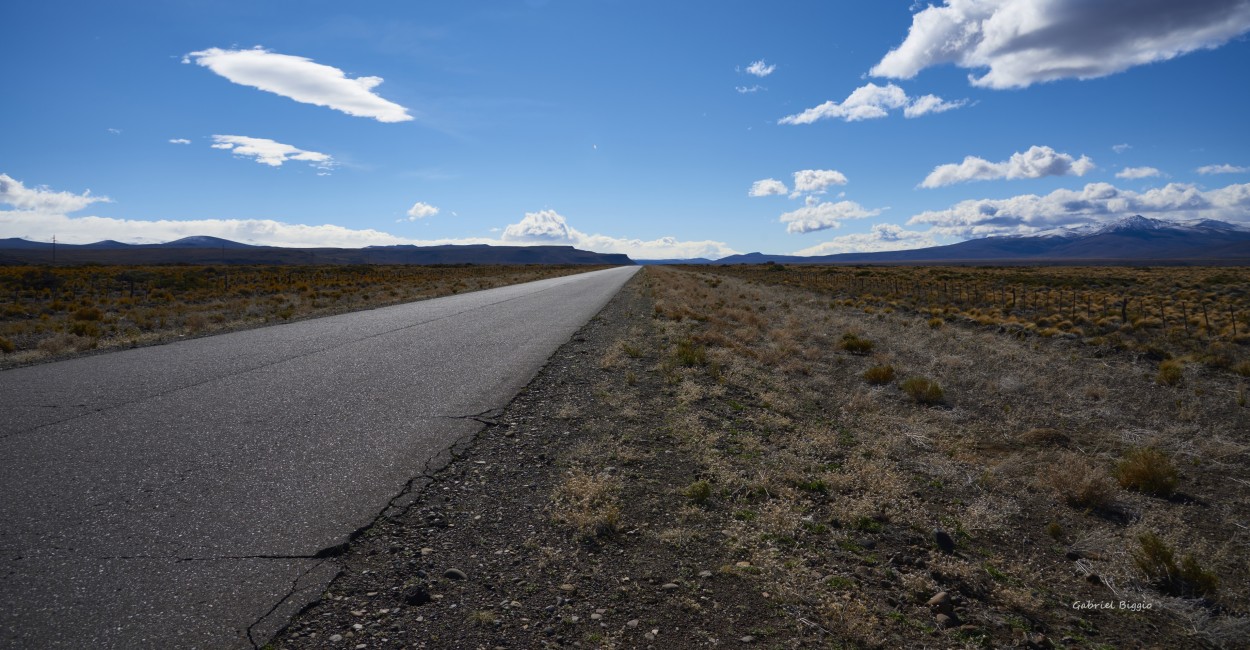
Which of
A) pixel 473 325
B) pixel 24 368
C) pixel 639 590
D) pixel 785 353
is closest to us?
pixel 639 590

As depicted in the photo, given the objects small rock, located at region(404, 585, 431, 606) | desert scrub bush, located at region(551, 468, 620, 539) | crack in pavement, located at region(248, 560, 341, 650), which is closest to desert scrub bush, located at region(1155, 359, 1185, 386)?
desert scrub bush, located at region(551, 468, 620, 539)

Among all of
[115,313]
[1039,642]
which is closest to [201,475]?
[1039,642]

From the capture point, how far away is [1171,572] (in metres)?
4.00

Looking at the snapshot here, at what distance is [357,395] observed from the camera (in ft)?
25.9

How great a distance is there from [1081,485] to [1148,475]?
3.08 ft

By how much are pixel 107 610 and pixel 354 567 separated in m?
1.13

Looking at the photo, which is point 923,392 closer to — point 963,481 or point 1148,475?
point 1148,475

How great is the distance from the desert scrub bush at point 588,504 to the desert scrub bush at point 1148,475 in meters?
4.92

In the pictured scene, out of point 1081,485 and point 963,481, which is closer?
point 1081,485

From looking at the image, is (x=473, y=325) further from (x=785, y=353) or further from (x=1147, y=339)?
(x=1147, y=339)

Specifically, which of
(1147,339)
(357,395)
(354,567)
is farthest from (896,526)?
(1147,339)

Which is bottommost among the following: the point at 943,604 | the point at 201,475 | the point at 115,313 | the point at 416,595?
the point at 943,604

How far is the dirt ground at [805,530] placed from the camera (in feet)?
10.9

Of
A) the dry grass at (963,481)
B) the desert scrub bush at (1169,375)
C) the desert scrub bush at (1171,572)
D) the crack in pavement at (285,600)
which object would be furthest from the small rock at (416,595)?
the desert scrub bush at (1169,375)
